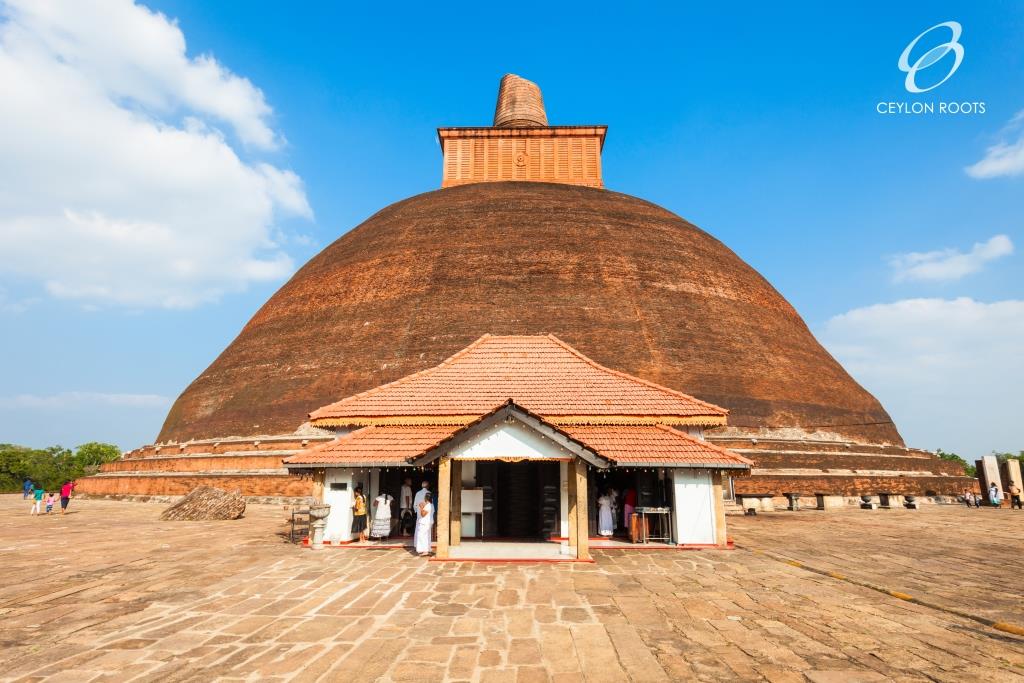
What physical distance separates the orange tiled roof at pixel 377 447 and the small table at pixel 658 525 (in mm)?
4939

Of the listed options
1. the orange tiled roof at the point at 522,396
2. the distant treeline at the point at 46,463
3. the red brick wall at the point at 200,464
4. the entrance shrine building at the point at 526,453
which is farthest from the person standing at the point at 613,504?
the distant treeline at the point at 46,463

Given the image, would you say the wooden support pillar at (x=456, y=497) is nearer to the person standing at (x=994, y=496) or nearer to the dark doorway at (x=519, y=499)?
the dark doorway at (x=519, y=499)

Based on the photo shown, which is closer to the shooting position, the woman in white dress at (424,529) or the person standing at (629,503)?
the woman in white dress at (424,529)

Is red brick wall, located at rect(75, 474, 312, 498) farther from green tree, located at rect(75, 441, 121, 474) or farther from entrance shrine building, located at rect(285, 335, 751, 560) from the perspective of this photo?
green tree, located at rect(75, 441, 121, 474)

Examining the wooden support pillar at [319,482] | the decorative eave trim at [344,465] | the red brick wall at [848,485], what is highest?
the decorative eave trim at [344,465]

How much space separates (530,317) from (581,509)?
14439mm

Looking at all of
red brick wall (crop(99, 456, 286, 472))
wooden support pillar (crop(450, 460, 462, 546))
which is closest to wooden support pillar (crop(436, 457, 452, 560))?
wooden support pillar (crop(450, 460, 462, 546))

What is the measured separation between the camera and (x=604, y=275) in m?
26.2

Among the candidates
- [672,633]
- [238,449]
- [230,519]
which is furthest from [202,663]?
[238,449]

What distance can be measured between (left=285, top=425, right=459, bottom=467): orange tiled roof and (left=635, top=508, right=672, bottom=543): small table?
16.2 ft

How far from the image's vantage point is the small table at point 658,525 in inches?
494

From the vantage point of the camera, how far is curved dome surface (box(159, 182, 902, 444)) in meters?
23.8

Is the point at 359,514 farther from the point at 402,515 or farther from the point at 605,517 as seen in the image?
the point at 605,517

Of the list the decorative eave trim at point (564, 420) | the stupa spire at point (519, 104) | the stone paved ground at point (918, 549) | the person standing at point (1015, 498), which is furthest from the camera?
the stupa spire at point (519, 104)
